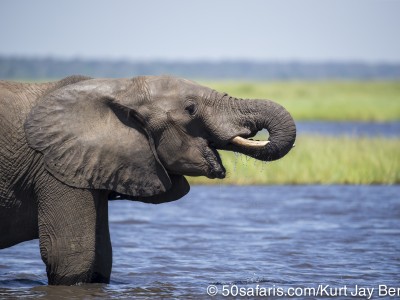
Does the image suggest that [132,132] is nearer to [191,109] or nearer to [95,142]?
[95,142]

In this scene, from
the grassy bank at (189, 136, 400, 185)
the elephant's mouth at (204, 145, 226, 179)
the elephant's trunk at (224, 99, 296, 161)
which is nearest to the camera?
the elephant's trunk at (224, 99, 296, 161)

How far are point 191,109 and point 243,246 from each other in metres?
4.55

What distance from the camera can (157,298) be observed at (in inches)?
350

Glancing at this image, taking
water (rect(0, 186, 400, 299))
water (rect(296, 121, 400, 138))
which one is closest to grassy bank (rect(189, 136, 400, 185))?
water (rect(0, 186, 400, 299))

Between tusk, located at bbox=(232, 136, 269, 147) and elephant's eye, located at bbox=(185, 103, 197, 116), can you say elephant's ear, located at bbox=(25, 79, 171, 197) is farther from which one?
tusk, located at bbox=(232, 136, 269, 147)

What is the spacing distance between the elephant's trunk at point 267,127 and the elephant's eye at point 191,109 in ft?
1.18

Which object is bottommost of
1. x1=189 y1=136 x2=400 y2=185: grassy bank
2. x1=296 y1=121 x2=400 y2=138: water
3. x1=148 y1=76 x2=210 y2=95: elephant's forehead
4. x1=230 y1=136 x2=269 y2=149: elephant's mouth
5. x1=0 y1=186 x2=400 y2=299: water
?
x1=0 y1=186 x2=400 y2=299: water

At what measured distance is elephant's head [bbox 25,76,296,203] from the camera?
786 cm

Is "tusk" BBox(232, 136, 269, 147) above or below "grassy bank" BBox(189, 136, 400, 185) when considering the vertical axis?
below

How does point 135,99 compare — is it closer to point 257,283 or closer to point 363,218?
point 257,283

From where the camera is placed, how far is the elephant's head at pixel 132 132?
7.86 meters

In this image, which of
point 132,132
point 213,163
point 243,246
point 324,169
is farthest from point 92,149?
point 324,169

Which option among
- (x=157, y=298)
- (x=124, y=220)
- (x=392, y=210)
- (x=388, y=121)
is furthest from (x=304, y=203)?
(x=388, y=121)

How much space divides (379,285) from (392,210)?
587 centimetres
